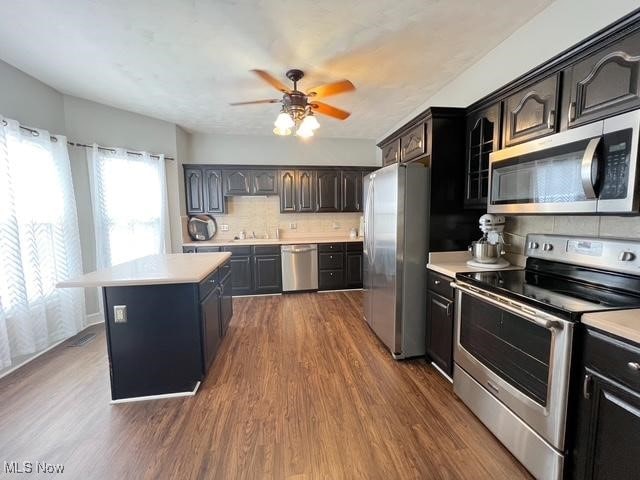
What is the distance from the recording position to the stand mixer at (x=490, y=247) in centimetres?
208

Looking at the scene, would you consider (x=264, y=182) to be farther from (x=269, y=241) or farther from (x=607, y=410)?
(x=607, y=410)

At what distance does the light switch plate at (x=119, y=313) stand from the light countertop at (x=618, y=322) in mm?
2636

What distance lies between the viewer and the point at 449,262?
92.4 inches

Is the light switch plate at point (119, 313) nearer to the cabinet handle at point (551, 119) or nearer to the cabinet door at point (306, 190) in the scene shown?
the cabinet handle at point (551, 119)

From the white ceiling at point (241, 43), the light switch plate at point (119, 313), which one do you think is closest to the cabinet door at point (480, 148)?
the white ceiling at point (241, 43)

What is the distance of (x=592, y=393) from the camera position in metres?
1.11

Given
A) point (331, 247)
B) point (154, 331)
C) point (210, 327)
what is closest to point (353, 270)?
point (331, 247)

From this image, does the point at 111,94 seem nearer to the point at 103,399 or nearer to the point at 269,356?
the point at 103,399

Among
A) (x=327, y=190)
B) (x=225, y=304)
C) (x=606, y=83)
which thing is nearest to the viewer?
(x=606, y=83)

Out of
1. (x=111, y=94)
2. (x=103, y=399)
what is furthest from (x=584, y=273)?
(x=111, y=94)

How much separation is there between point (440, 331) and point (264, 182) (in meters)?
3.52

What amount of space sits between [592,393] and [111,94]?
4.60 meters

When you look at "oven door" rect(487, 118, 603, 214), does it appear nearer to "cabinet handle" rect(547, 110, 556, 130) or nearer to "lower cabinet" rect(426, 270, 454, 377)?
"cabinet handle" rect(547, 110, 556, 130)

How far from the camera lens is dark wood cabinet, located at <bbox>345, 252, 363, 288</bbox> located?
4.56 m
